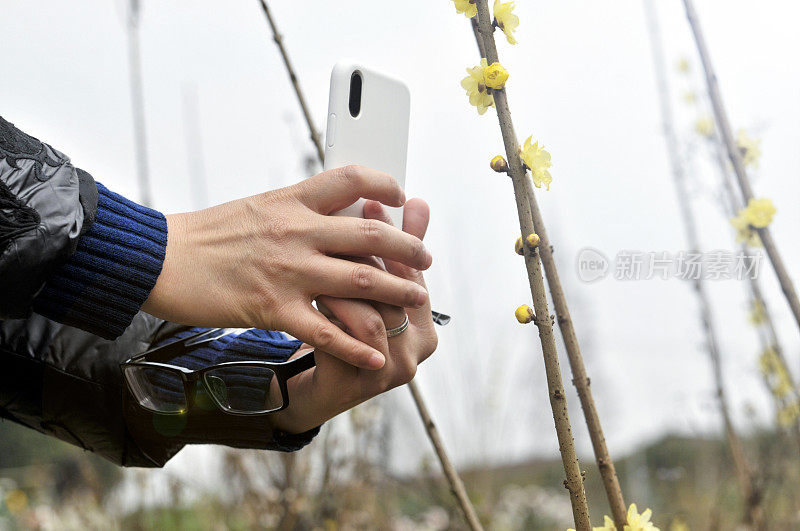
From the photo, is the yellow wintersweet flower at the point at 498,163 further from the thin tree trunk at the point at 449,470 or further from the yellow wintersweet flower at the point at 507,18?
the thin tree trunk at the point at 449,470

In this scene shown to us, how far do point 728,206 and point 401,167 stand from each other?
35.6 inches

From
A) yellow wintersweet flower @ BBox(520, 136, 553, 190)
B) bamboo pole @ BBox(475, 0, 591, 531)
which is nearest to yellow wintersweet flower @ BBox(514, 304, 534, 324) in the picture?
bamboo pole @ BBox(475, 0, 591, 531)

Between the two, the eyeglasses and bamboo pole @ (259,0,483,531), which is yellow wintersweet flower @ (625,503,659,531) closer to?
bamboo pole @ (259,0,483,531)

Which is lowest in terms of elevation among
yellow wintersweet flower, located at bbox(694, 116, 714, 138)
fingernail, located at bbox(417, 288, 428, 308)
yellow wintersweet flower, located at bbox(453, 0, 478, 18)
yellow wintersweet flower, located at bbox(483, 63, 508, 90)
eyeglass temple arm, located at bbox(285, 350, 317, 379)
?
eyeglass temple arm, located at bbox(285, 350, 317, 379)

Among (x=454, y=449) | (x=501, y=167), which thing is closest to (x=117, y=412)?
(x=501, y=167)

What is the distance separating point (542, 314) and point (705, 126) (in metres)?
1.24

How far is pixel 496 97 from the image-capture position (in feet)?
2.11

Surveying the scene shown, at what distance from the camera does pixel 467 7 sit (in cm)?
68

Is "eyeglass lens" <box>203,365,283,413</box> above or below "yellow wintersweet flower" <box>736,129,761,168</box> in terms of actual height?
below

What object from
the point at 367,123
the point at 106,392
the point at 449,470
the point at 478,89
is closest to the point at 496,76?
the point at 478,89

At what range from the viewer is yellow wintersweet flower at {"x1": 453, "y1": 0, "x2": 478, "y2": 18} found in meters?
0.68

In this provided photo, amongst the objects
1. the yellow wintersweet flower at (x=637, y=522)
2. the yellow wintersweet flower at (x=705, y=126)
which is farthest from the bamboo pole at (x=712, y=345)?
the yellow wintersweet flower at (x=637, y=522)

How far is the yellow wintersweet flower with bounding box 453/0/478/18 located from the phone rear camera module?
0.13 m

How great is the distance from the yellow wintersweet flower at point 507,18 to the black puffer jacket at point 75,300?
39 centimetres
